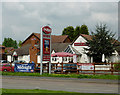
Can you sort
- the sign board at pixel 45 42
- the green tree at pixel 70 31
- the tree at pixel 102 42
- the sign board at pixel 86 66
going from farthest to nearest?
1. the green tree at pixel 70 31
2. the tree at pixel 102 42
3. the sign board at pixel 45 42
4. the sign board at pixel 86 66

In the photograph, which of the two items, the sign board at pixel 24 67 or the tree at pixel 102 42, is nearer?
the sign board at pixel 24 67

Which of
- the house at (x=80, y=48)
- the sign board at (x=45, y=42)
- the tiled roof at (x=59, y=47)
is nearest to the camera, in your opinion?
the sign board at (x=45, y=42)

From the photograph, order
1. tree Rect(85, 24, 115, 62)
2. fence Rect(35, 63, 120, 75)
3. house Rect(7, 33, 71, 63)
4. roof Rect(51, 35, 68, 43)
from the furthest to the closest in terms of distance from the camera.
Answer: roof Rect(51, 35, 68, 43) < house Rect(7, 33, 71, 63) < tree Rect(85, 24, 115, 62) < fence Rect(35, 63, 120, 75)

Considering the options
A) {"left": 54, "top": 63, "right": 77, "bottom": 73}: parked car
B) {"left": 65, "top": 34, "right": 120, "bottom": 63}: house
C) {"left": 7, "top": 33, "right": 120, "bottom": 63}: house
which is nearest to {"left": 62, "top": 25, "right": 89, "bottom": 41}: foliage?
{"left": 7, "top": 33, "right": 120, "bottom": 63}: house

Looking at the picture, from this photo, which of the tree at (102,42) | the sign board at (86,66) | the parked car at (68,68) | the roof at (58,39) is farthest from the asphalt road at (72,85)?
the roof at (58,39)

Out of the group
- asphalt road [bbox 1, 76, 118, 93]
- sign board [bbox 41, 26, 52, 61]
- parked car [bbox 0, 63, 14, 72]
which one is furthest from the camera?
parked car [bbox 0, 63, 14, 72]

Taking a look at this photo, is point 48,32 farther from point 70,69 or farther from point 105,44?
point 105,44

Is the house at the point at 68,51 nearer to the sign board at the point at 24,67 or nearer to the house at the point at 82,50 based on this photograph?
the house at the point at 82,50

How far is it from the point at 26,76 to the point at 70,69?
16.4 feet

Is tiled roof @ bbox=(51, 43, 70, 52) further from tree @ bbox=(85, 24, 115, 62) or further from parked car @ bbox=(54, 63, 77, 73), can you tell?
parked car @ bbox=(54, 63, 77, 73)

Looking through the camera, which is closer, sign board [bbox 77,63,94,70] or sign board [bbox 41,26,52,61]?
sign board [bbox 77,63,94,70]

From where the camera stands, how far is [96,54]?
5272 centimetres

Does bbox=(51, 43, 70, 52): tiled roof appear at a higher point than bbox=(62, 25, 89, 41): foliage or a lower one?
lower

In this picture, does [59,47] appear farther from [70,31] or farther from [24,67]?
[70,31]
